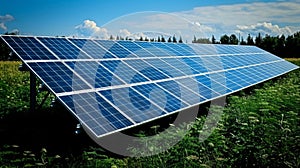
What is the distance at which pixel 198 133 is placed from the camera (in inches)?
307

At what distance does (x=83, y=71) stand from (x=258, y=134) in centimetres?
424

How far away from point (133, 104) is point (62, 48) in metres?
2.83

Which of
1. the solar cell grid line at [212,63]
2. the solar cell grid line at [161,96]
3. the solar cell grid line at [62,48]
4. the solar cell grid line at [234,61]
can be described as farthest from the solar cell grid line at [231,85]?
the solar cell grid line at [62,48]

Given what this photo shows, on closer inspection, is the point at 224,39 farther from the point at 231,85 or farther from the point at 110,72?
the point at 110,72

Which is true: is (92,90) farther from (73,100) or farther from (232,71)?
(232,71)

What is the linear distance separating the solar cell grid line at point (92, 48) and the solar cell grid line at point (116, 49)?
0.86 feet

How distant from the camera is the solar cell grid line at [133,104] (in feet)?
23.3

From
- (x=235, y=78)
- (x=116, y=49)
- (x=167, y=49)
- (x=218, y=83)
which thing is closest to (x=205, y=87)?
(x=218, y=83)

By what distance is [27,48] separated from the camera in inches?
313

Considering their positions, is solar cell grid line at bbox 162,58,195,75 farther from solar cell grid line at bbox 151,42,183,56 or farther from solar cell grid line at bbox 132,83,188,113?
solar cell grid line at bbox 132,83,188,113

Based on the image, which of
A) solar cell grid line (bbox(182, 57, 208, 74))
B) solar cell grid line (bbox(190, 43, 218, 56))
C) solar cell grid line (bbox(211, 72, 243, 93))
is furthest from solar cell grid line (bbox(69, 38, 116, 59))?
solar cell grid line (bbox(190, 43, 218, 56))

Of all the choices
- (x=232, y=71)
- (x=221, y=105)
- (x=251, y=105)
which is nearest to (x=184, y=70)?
(x=221, y=105)

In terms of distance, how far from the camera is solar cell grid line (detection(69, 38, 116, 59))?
31.2 feet

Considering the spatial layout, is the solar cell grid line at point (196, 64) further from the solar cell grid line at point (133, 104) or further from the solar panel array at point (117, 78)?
the solar cell grid line at point (133, 104)
